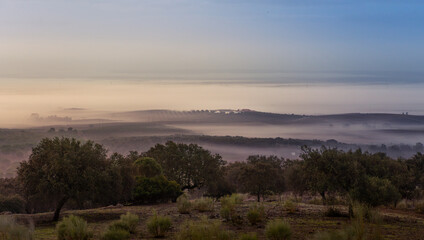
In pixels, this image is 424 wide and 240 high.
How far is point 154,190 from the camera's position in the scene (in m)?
32.0

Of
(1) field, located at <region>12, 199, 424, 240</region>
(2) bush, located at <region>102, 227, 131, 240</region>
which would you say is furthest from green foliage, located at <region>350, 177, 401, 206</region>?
(2) bush, located at <region>102, 227, 131, 240</region>

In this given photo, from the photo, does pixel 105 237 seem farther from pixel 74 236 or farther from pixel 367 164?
pixel 367 164

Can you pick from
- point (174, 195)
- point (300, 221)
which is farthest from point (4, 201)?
point (300, 221)

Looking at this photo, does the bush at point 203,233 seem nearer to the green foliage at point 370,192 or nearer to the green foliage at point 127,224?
the green foliage at point 127,224

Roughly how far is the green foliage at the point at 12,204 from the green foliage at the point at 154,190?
10.0 meters

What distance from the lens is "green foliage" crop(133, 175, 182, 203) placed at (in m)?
31.7

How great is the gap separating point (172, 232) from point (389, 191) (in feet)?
39.4

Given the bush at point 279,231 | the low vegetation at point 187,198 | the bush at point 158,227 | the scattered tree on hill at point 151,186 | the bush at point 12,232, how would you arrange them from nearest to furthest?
the bush at point 12,232
the bush at point 279,231
the low vegetation at point 187,198
the bush at point 158,227
the scattered tree on hill at point 151,186

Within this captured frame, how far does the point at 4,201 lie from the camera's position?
32.6m

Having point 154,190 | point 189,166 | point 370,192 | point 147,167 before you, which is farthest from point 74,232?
point 189,166

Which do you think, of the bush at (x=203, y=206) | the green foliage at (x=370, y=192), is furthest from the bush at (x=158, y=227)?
the green foliage at (x=370, y=192)

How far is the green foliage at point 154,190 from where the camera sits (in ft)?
104

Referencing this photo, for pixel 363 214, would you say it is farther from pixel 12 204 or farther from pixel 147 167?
pixel 12 204

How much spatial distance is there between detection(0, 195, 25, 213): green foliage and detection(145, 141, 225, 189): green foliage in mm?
13497
